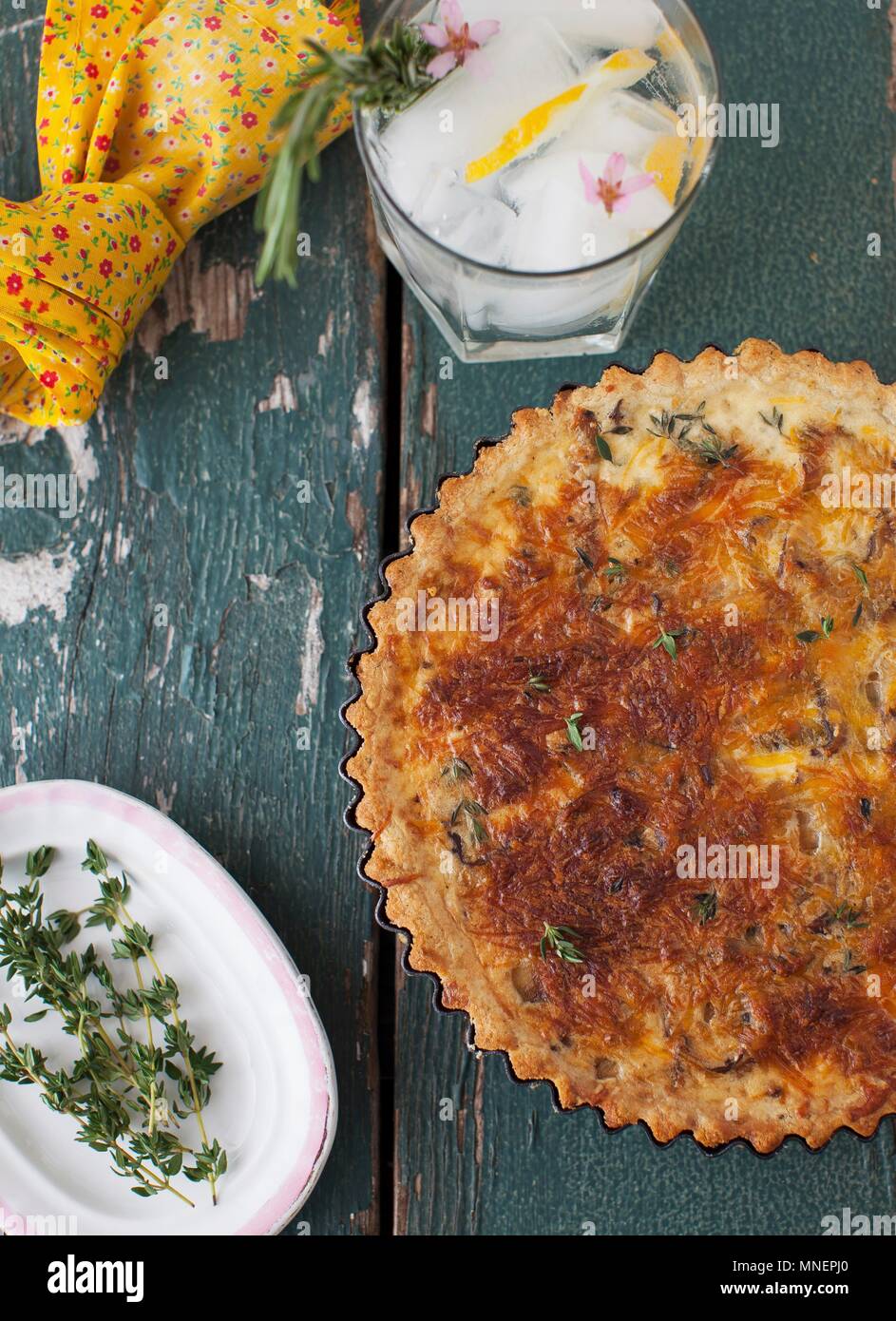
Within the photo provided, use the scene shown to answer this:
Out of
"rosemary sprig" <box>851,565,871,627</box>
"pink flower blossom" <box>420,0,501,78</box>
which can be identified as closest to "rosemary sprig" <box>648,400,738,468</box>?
"rosemary sprig" <box>851,565,871,627</box>

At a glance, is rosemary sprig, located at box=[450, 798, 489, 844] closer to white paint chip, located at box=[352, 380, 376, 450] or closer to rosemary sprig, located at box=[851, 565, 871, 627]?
rosemary sprig, located at box=[851, 565, 871, 627]

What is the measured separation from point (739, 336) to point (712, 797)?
3.84ft

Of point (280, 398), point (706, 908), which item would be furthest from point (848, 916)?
point (280, 398)

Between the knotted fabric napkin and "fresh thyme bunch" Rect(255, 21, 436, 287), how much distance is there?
534 millimetres

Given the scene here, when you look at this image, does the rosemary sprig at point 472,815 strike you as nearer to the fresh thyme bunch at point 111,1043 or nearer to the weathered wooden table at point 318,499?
the weathered wooden table at point 318,499

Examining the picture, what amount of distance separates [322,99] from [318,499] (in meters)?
1.04

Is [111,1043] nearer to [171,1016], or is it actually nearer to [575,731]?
[171,1016]

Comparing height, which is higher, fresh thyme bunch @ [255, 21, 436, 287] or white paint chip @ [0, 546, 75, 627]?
fresh thyme bunch @ [255, 21, 436, 287]

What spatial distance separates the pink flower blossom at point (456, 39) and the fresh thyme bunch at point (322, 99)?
20 mm

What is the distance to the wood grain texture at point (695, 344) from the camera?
2.59m

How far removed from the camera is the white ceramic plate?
246 cm
